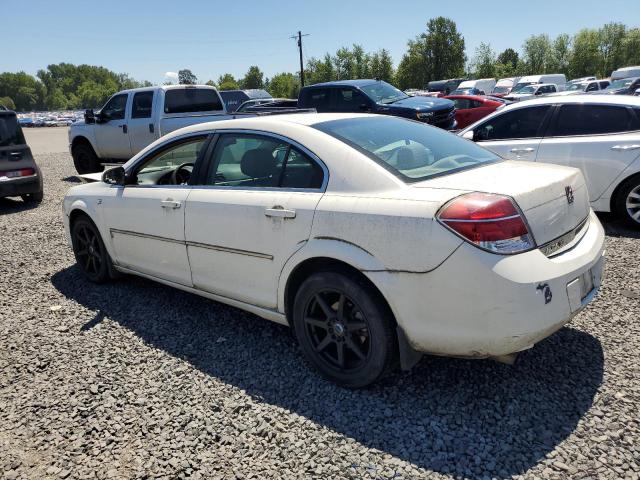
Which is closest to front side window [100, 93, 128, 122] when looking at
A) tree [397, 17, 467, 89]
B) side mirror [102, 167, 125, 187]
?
side mirror [102, 167, 125, 187]

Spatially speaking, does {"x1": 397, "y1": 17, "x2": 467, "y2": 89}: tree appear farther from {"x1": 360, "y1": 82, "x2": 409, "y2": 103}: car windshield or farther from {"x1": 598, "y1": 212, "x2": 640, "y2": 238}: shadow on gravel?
{"x1": 598, "y1": 212, "x2": 640, "y2": 238}: shadow on gravel

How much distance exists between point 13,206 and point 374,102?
26.7 ft

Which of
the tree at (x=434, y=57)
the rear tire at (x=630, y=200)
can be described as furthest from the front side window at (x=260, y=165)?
the tree at (x=434, y=57)

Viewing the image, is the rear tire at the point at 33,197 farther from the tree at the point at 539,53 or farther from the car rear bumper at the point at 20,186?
the tree at the point at 539,53

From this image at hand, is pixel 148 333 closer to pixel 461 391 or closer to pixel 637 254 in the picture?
pixel 461 391

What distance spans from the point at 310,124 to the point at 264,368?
5.32 ft

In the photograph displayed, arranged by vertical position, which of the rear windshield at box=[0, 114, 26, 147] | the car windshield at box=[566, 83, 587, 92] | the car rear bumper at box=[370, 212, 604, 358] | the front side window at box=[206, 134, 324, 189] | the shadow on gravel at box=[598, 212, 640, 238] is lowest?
the shadow on gravel at box=[598, 212, 640, 238]

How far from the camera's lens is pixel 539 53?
76250mm

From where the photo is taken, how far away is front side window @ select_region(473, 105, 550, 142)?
627 centimetres

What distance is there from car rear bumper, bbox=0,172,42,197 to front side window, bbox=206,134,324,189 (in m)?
7.29

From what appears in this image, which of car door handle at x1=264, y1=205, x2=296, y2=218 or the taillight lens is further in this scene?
car door handle at x1=264, y1=205, x2=296, y2=218

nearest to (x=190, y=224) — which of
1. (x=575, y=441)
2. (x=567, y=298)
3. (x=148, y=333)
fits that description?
(x=148, y=333)

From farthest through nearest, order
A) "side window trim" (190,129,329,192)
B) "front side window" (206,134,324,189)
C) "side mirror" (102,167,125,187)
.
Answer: "side mirror" (102,167,125,187) < "front side window" (206,134,324,189) < "side window trim" (190,129,329,192)

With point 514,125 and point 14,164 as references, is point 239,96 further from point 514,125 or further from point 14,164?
point 514,125
